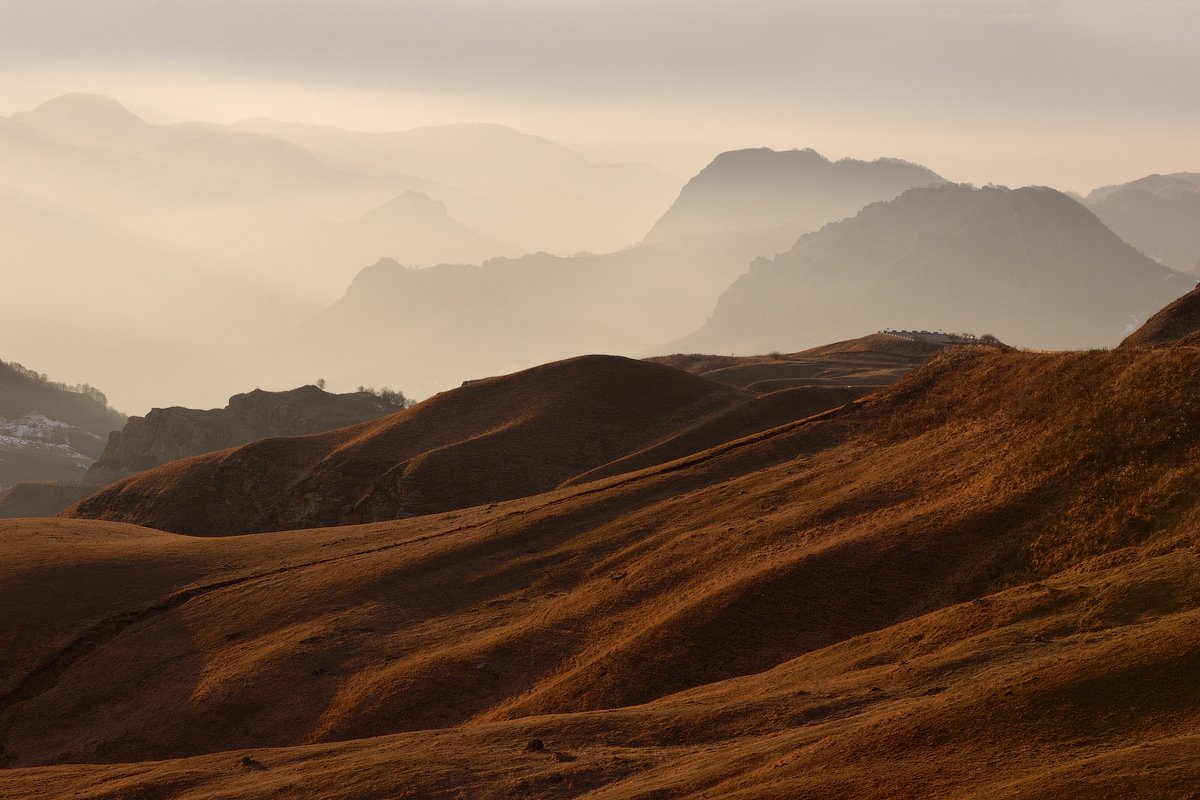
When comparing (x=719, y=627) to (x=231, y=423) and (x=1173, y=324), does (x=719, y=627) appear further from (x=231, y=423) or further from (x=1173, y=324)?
(x=231, y=423)

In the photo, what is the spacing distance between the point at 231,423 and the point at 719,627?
123 m

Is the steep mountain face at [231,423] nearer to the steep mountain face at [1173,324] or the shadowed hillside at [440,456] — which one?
the shadowed hillside at [440,456]

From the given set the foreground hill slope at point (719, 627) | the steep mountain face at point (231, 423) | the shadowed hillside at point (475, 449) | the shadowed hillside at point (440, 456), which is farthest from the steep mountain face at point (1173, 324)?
the steep mountain face at point (231, 423)

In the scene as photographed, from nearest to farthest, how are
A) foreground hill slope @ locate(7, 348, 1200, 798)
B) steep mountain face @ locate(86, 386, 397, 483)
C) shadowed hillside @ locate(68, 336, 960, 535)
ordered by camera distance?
foreground hill slope @ locate(7, 348, 1200, 798) < shadowed hillside @ locate(68, 336, 960, 535) < steep mountain face @ locate(86, 386, 397, 483)

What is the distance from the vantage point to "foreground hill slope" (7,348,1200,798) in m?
21.4

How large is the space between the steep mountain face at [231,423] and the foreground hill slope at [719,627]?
7942 centimetres

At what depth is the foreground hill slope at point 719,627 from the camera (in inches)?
843

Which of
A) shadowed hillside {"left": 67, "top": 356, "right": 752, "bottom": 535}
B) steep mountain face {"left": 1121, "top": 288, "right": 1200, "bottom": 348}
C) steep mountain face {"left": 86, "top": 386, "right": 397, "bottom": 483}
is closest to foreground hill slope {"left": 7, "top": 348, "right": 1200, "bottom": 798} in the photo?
steep mountain face {"left": 1121, "top": 288, "right": 1200, "bottom": 348}

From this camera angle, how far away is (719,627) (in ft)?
116

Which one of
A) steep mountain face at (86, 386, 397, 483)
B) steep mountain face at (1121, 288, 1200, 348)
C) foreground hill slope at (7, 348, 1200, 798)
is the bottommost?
foreground hill slope at (7, 348, 1200, 798)

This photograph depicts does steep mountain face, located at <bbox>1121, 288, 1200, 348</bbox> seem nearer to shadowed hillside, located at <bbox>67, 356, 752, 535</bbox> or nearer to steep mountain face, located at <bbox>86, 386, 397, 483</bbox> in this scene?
shadowed hillside, located at <bbox>67, 356, 752, 535</bbox>

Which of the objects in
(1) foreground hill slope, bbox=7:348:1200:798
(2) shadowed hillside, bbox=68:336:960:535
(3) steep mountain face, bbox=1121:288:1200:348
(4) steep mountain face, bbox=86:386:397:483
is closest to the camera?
(1) foreground hill slope, bbox=7:348:1200:798

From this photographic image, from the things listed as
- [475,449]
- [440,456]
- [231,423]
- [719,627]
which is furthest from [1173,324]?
[231,423]

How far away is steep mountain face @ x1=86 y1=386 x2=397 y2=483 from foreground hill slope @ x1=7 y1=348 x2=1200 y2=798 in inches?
3127
